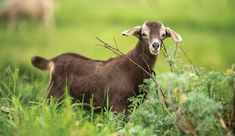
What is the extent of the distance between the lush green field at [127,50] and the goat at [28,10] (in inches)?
11.8

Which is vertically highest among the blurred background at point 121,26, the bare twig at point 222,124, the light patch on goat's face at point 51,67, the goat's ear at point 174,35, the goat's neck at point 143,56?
the goat's ear at point 174,35

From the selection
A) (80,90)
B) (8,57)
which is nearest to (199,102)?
(80,90)

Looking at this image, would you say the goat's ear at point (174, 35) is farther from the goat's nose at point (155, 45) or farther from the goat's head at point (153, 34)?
the goat's nose at point (155, 45)

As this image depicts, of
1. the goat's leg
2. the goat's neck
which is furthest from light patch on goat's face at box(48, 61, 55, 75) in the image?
the goat's neck

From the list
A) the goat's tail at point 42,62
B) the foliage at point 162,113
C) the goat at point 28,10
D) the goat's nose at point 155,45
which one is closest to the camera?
the foliage at point 162,113

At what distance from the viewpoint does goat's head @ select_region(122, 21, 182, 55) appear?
781cm

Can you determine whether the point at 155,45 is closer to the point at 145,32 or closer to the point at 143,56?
the point at 145,32

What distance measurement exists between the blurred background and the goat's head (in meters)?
11.9

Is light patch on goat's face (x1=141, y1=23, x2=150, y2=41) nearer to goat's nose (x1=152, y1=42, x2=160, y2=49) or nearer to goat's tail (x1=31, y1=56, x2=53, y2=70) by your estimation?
goat's nose (x1=152, y1=42, x2=160, y2=49)

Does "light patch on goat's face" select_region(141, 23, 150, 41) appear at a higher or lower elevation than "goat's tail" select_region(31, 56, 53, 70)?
higher

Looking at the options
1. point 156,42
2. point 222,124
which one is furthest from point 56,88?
point 222,124

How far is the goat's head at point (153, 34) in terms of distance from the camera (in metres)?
7.81

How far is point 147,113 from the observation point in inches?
275

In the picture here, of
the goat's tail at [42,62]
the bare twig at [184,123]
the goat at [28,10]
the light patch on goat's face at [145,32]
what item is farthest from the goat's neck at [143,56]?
the goat at [28,10]
